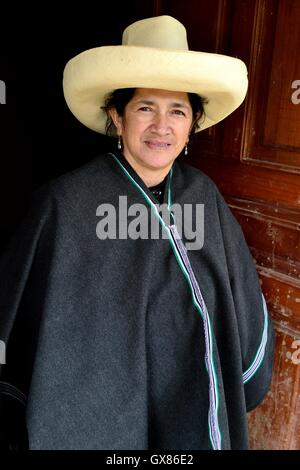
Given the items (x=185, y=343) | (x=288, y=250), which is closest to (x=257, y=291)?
(x=288, y=250)

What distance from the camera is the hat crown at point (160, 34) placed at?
1.14 m

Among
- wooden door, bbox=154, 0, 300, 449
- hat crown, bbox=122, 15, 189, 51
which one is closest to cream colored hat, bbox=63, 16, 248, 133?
hat crown, bbox=122, 15, 189, 51

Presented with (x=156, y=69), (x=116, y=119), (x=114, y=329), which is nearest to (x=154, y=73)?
(x=156, y=69)

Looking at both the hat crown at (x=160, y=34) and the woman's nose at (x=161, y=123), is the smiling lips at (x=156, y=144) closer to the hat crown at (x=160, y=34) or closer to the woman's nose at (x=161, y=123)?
the woman's nose at (x=161, y=123)

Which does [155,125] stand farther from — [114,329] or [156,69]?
[114,329]

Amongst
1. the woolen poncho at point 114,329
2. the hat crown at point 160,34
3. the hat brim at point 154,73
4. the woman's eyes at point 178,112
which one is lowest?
the woolen poncho at point 114,329

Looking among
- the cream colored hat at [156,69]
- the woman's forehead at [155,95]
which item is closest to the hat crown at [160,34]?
the cream colored hat at [156,69]

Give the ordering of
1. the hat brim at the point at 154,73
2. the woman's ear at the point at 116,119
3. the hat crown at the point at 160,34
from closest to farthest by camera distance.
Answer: the hat brim at the point at 154,73
the hat crown at the point at 160,34
the woman's ear at the point at 116,119

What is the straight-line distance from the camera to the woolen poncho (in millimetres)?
1087

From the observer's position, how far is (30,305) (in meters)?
1.16

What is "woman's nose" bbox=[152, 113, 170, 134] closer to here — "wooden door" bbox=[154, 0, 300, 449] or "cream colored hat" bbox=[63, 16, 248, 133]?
"cream colored hat" bbox=[63, 16, 248, 133]

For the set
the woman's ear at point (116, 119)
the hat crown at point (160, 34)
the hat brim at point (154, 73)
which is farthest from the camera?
the woman's ear at point (116, 119)

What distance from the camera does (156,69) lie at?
1037 mm

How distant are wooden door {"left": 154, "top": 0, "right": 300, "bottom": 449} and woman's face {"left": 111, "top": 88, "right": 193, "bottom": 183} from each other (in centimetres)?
22
